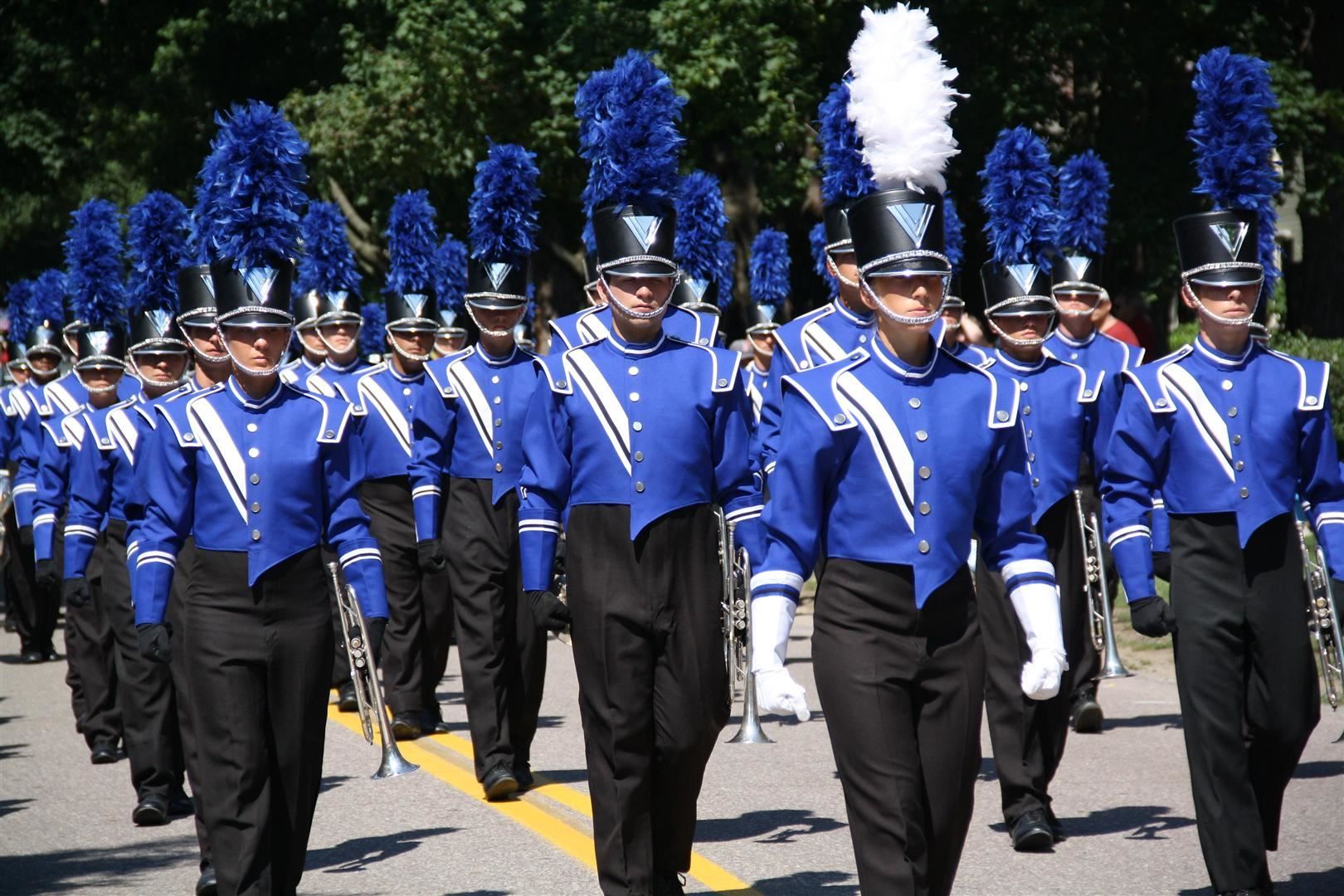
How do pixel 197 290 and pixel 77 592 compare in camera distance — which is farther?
pixel 77 592

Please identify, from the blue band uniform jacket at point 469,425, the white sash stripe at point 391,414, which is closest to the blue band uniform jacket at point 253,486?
the blue band uniform jacket at point 469,425

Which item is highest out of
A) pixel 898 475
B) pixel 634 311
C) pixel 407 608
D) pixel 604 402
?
pixel 634 311

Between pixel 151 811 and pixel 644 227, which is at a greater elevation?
pixel 644 227

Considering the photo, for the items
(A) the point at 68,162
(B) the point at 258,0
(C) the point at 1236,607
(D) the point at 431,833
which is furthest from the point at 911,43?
(A) the point at 68,162

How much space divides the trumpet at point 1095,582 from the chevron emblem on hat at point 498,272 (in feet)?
10.6

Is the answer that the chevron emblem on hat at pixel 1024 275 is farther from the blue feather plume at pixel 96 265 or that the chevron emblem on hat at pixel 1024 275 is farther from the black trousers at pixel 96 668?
the blue feather plume at pixel 96 265

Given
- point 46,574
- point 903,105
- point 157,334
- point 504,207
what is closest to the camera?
point 903,105

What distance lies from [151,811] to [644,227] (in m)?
3.85

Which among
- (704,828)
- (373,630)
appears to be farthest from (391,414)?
(373,630)

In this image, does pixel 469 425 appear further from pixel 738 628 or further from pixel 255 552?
pixel 255 552

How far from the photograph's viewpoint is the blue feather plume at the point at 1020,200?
31.9 feet

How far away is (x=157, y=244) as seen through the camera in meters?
9.59

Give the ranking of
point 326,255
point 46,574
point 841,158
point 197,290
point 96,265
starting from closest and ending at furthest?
point 197,290
point 841,158
point 46,574
point 96,265
point 326,255

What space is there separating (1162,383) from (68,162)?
30.0 metres
